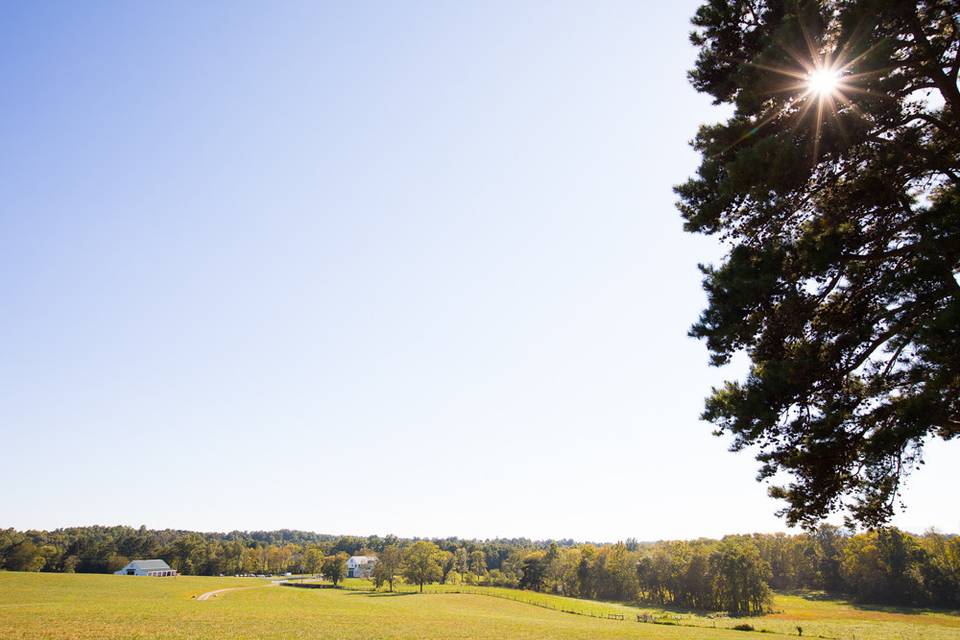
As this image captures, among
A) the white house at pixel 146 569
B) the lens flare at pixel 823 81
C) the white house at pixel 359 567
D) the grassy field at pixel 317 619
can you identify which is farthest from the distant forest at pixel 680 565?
the lens flare at pixel 823 81

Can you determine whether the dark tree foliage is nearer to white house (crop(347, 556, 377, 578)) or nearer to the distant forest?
the distant forest

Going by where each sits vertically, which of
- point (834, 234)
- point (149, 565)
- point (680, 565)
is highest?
point (834, 234)

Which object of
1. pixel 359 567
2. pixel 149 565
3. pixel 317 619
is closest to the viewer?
pixel 317 619

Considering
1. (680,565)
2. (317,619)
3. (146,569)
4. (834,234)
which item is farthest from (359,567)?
(834,234)

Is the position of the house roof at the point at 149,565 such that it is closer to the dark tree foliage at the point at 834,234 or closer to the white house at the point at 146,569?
the white house at the point at 146,569

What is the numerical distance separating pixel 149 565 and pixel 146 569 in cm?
176

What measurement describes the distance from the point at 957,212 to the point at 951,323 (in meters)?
2.02

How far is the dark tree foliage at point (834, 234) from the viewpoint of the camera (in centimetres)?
875

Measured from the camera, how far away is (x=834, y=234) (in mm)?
9789

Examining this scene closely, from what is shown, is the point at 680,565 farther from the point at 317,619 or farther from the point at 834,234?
the point at 834,234

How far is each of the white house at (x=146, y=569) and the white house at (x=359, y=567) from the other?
40.9 meters

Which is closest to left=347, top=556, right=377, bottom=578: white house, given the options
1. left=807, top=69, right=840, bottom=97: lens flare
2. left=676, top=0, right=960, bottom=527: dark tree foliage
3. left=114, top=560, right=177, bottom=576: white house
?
left=114, top=560, right=177, bottom=576: white house

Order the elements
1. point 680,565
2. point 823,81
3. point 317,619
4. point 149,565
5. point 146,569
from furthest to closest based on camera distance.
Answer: point 149,565, point 146,569, point 680,565, point 317,619, point 823,81

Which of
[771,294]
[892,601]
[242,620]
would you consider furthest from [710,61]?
[892,601]
